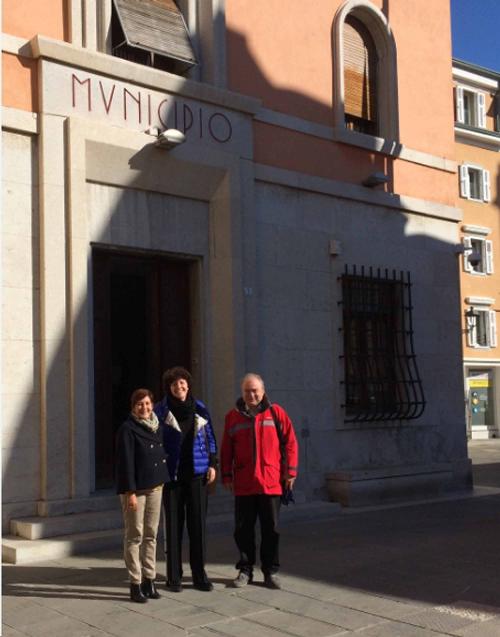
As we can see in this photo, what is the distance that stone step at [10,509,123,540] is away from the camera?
835cm

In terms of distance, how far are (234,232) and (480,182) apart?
27.5 m

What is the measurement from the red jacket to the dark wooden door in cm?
358

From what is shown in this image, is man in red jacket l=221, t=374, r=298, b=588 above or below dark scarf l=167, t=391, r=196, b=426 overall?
below

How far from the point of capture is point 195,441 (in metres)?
6.77

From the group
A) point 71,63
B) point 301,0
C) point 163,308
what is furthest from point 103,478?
point 301,0

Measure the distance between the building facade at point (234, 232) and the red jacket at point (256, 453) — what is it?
2772 millimetres

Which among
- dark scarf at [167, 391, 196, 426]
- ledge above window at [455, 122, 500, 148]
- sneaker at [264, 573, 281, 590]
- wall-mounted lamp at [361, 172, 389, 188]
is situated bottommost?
sneaker at [264, 573, 281, 590]

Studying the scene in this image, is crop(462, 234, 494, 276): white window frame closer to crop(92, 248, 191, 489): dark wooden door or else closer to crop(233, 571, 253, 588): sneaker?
crop(92, 248, 191, 489): dark wooden door

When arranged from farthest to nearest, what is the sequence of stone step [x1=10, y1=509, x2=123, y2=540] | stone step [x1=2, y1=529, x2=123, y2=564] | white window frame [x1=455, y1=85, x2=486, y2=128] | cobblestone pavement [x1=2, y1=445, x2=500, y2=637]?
white window frame [x1=455, y1=85, x2=486, y2=128]
stone step [x1=10, y1=509, x2=123, y2=540]
stone step [x1=2, y1=529, x2=123, y2=564]
cobblestone pavement [x1=2, y1=445, x2=500, y2=637]

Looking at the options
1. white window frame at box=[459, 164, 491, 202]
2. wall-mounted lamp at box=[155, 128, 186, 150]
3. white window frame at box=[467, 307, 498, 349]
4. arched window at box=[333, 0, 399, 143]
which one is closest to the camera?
wall-mounted lamp at box=[155, 128, 186, 150]

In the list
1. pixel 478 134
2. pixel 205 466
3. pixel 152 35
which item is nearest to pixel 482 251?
pixel 478 134

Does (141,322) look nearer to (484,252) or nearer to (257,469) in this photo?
(257,469)

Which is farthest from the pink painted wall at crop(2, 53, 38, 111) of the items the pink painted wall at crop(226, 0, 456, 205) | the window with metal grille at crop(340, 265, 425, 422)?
the window with metal grille at crop(340, 265, 425, 422)

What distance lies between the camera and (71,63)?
9422mm
